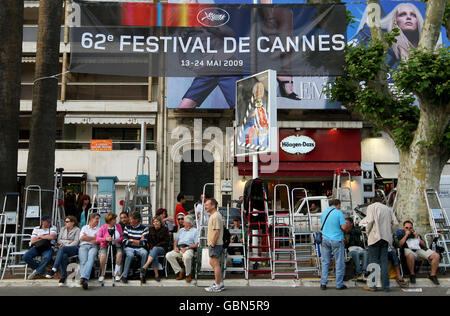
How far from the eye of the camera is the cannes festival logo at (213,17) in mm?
13805

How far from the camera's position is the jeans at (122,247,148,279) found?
948cm

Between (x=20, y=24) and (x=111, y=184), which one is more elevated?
(x=20, y=24)

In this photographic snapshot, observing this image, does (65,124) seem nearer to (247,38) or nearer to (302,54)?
(247,38)

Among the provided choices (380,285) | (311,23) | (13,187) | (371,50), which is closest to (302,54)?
(311,23)

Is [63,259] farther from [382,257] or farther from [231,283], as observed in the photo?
[382,257]

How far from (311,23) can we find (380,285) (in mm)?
8247

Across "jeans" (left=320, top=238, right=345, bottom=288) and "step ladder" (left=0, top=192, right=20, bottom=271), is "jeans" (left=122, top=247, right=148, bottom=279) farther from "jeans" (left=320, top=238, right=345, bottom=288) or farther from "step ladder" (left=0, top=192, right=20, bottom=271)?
"jeans" (left=320, top=238, right=345, bottom=288)

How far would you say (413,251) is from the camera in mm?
9852

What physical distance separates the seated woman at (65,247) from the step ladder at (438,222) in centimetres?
857

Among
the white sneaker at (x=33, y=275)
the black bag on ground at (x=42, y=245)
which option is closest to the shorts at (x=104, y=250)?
the black bag on ground at (x=42, y=245)

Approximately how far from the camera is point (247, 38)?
44.6 ft

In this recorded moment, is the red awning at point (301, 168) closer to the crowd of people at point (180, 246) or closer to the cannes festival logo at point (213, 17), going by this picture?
the cannes festival logo at point (213, 17)

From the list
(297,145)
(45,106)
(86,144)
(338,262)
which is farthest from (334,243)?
(86,144)

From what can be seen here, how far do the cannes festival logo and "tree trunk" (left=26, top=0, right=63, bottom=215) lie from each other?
14.1 feet
